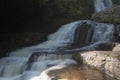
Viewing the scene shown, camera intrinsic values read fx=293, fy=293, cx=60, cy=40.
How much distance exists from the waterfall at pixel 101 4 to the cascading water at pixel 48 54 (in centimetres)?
588

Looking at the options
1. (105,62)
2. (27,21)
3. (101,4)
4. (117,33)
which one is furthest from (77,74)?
(101,4)

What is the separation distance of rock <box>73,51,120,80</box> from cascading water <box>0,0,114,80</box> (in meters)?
0.89

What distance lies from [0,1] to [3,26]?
153 centimetres

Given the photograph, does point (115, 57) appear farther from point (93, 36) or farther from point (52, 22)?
point (52, 22)

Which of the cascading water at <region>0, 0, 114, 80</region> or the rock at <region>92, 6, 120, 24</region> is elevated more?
the rock at <region>92, 6, 120, 24</region>

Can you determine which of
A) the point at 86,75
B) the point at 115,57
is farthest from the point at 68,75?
the point at 115,57

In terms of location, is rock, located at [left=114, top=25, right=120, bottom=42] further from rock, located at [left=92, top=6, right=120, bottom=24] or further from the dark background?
the dark background

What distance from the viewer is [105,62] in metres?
10.1

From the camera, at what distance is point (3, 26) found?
1622 cm

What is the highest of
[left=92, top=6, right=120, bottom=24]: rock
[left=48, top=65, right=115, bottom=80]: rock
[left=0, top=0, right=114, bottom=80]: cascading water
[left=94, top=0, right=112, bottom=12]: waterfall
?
[left=94, top=0, right=112, bottom=12]: waterfall

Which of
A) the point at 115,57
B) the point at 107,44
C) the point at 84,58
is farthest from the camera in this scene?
the point at 107,44

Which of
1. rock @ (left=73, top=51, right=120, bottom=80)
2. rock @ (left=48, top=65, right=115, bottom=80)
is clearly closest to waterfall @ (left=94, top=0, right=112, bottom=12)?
rock @ (left=73, top=51, right=120, bottom=80)

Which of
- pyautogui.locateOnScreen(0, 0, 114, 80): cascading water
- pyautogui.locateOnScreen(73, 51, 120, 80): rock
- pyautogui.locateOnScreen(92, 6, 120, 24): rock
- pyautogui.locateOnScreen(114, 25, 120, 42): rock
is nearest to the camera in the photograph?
pyautogui.locateOnScreen(73, 51, 120, 80): rock

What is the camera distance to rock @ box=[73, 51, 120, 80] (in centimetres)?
973
